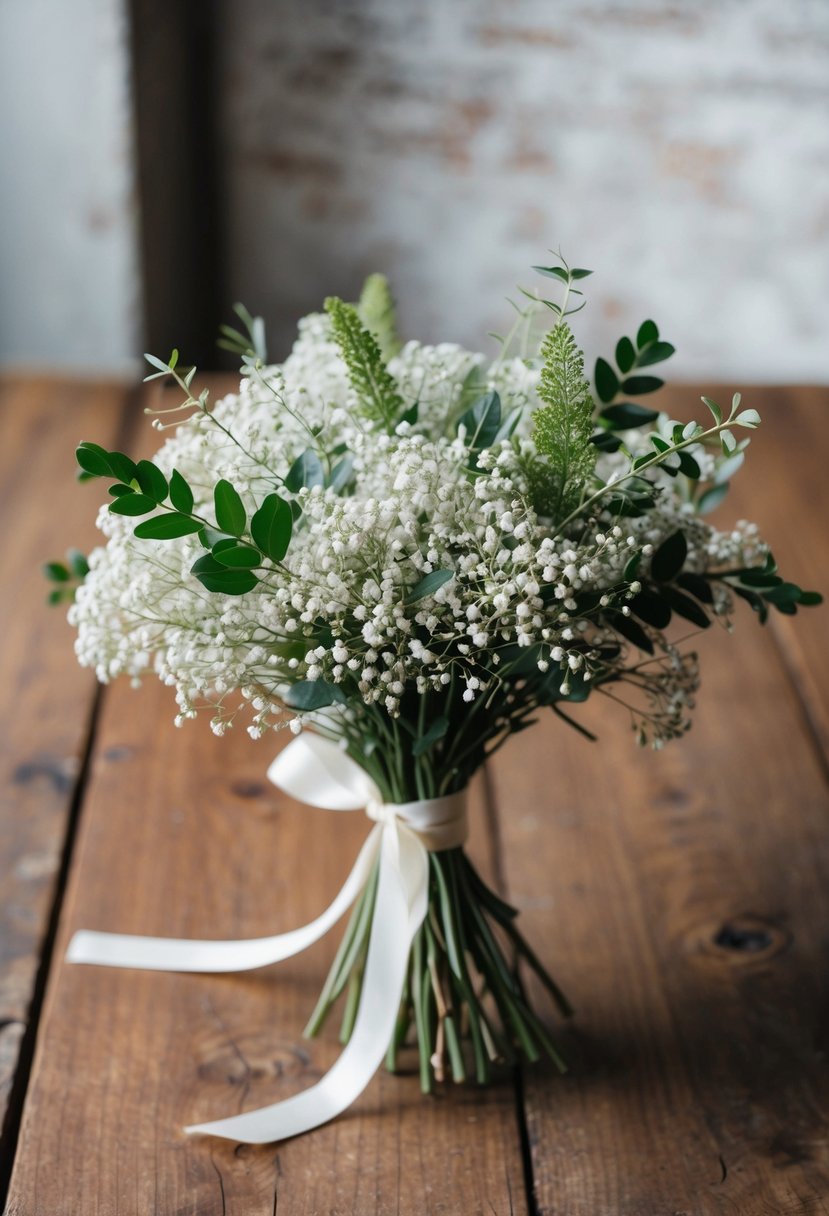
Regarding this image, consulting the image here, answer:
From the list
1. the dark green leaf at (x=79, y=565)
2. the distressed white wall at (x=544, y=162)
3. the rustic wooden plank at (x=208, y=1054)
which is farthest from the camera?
the distressed white wall at (x=544, y=162)

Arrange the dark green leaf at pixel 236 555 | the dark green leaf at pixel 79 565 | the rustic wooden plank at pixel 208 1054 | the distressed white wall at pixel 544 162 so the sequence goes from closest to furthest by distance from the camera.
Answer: the dark green leaf at pixel 236 555
the rustic wooden plank at pixel 208 1054
the dark green leaf at pixel 79 565
the distressed white wall at pixel 544 162

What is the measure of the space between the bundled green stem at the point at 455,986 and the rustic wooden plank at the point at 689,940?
0.04 meters

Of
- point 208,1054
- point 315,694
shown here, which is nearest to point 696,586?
point 315,694

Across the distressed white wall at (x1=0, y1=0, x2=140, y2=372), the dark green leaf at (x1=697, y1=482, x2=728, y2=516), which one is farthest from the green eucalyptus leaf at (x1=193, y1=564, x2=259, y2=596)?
the distressed white wall at (x1=0, y1=0, x2=140, y2=372)

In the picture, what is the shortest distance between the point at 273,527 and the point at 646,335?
0.28 metres

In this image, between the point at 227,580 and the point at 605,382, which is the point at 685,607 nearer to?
the point at 605,382

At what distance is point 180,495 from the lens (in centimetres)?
Answer: 68

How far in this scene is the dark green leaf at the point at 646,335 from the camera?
79 centimetres

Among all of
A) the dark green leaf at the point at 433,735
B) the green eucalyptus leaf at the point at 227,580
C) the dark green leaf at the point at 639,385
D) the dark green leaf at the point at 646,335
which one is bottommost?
the dark green leaf at the point at 433,735

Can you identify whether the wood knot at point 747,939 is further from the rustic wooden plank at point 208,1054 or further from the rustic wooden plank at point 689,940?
the rustic wooden plank at point 208,1054

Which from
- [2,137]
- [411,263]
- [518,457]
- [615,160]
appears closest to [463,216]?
[411,263]

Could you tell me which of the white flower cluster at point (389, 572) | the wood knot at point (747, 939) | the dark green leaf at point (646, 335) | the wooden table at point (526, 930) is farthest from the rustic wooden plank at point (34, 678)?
the dark green leaf at point (646, 335)

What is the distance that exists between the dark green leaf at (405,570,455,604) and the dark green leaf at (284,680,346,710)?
7 centimetres

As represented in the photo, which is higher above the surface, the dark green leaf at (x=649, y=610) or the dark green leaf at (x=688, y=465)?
the dark green leaf at (x=688, y=465)
